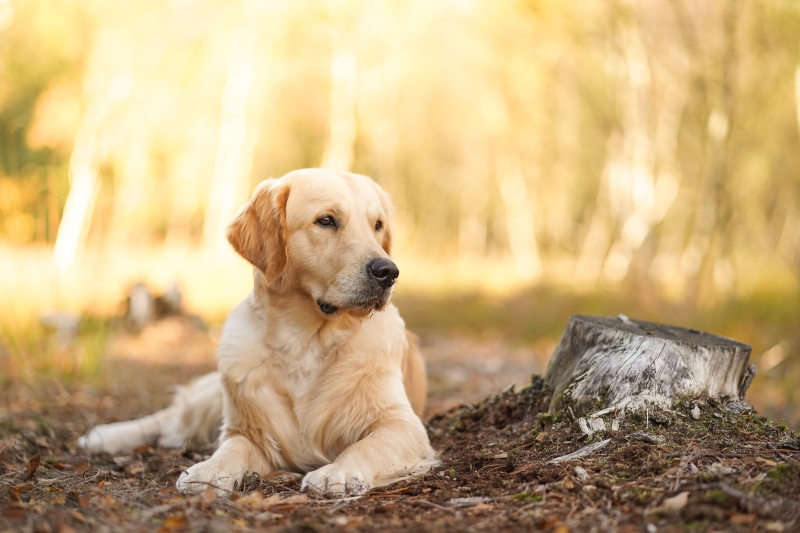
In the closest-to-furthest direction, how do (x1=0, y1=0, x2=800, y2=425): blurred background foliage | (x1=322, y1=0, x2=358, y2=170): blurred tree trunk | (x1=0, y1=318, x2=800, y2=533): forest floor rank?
(x1=0, y1=318, x2=800, y2=533): forest floor, (x1=0, y1=0, x2=800, y2=425): blurred background foliage, (x1=322, y1=0, x2=358, y2=170): blurred tree trunk

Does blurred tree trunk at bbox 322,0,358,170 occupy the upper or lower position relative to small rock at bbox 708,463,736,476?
upper

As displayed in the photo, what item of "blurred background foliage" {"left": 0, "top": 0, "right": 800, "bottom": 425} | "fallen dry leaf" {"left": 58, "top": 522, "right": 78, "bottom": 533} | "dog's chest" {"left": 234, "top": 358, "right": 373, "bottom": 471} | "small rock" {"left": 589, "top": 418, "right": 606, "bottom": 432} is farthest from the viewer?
"blurred background foliage" {"left": 0, "top": 0, "right": 800, "bottom": 425}

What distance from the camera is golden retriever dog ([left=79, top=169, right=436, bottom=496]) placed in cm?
304

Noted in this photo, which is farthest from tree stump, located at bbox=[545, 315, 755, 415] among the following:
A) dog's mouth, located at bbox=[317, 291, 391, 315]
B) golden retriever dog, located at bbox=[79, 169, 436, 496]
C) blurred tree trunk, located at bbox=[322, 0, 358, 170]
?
blurred tree trunk, located at bbox=[322, 0, 358, 170]

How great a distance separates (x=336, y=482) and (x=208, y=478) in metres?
0.54

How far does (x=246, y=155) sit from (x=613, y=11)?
44.2 ft

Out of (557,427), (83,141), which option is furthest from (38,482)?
(83,141)

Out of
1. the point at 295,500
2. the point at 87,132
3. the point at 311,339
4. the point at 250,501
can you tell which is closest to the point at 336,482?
the point at 295,500

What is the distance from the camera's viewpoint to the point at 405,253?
15.7 meters

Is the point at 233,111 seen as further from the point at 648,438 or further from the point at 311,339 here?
the point at 648,438

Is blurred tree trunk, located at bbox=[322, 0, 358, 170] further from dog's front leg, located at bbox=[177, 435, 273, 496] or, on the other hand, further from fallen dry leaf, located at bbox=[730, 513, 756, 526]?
fallen dry leaf, located at bbox=[730, 513, 756, 526]

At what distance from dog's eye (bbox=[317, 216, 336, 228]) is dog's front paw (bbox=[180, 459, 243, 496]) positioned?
1159mm

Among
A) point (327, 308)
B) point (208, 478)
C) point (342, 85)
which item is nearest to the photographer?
point (208, 478)

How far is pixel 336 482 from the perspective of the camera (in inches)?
102
